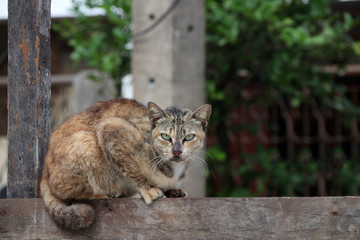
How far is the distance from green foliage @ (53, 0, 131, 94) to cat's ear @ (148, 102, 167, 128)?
1.97m

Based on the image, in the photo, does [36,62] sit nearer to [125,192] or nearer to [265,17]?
[125,192]

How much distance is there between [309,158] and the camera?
221 inches

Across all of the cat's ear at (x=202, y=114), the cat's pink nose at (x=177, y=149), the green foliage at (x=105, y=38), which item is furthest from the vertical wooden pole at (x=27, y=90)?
the green foliage at (x=105, y=38)

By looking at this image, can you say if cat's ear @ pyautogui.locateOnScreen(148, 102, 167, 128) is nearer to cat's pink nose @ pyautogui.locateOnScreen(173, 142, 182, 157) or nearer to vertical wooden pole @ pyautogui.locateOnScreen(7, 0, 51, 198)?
cat's pink nose @ pyautogui.locateOnScreen(173, 142, 182, 157)

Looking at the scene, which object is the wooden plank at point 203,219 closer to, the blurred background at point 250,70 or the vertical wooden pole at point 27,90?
the vertical wooden pole at point 27,90

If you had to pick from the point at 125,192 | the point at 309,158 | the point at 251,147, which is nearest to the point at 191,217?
the point at 125,192

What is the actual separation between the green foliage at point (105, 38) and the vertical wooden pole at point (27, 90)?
2015 millimetres

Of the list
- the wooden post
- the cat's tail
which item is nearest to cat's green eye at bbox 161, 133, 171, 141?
the cat's tail

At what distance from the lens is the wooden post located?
12.0 ft

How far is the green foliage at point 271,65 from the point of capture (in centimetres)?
428

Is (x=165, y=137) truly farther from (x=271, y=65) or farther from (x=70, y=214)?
(x=271, y=65)

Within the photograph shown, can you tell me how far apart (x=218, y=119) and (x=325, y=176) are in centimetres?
191

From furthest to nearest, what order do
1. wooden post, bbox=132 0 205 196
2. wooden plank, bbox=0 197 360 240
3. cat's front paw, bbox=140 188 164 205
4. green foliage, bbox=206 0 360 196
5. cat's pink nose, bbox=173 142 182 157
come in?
green foliage, bbox=206 0 360 196 < wooden post, bbox=132 0 205 196 < cat's pink nose, bbox=173 142 182 157 < cat's front paw, bbox=140 188 164 205 < wooden plank, bbox=0 197 360 240

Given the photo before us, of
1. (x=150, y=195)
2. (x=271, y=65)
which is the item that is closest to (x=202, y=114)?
(x=150, y=195)
